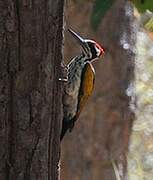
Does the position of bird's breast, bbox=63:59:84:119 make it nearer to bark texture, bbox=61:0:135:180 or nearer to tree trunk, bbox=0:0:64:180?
tree trunk, bbox=0:0:64:180

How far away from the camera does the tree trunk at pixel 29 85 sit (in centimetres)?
190

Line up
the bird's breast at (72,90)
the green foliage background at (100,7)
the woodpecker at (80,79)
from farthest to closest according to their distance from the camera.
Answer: the woodpecker at (80,79) < the bird's breast at (72,90) < the green foliage background at (100,7)

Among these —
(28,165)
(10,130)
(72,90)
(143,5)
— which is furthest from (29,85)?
(72,90)

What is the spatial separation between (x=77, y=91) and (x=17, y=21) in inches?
55.9

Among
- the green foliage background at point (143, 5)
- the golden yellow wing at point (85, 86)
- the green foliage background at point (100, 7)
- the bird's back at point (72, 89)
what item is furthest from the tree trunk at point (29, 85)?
the golden yellow wing at point (85, 86)

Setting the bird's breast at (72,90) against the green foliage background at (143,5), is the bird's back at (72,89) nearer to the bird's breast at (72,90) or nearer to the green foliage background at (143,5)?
the bird's breast at (72,90)

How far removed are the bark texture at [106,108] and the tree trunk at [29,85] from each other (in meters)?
2.30

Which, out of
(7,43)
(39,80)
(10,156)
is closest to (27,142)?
(10,156)

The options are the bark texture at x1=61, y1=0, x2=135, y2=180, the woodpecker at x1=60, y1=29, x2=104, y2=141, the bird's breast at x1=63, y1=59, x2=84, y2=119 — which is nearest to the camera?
the bird's breast at x1=63, y1=59, x2=84, y2=119

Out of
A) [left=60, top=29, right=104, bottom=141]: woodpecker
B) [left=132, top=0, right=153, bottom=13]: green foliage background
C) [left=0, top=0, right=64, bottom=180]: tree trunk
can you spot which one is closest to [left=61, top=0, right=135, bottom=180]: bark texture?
[left=60, top=29, right=104, bottom=141]: woodpecker

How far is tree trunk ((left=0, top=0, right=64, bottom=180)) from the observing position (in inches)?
74.9

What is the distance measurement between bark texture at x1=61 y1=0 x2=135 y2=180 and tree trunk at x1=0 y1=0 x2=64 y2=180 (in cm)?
230

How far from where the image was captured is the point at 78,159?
4762 millimetres

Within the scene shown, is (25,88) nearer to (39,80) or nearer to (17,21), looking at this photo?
(39,80)
